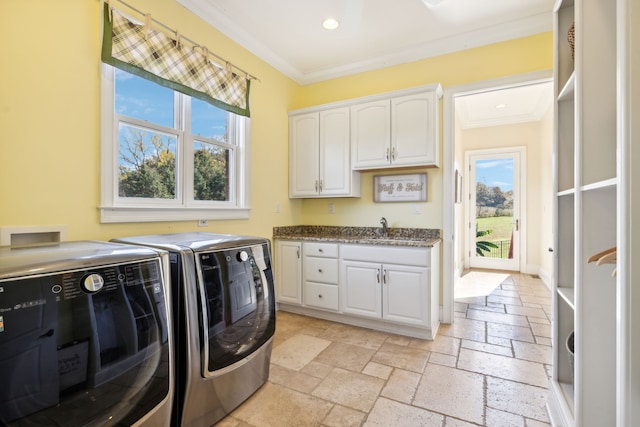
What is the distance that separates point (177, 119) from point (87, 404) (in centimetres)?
207

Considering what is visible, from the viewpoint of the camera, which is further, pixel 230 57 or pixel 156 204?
pixel 230 57

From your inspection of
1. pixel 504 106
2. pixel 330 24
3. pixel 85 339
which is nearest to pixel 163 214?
pixel 85 339

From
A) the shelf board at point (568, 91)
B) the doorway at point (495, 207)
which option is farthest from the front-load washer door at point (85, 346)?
the doorway at point (495, 207)

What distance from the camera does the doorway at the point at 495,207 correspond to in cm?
586

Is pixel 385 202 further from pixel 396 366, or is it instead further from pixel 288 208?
pixel 396 366

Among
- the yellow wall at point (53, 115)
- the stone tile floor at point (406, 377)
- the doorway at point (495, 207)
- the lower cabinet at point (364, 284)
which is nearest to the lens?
the yellow wall at point (53, 115)

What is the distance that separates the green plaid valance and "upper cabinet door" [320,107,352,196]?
97 centimetres

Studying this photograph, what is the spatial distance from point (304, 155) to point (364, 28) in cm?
146

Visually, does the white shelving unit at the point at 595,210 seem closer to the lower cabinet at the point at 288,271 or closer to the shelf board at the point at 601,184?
the shelf board at the point at 601,184

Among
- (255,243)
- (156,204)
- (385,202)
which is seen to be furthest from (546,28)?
(156,204)

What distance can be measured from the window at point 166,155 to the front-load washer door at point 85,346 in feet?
3.28

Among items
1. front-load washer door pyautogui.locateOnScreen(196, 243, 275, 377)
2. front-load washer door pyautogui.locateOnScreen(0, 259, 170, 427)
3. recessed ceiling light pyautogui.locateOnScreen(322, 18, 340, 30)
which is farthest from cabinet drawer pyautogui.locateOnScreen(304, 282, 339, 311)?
recessed ceiling light pyautogui.locateOnScreen(322, 18, 340, 30)

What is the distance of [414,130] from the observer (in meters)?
3.10

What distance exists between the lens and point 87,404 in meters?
1.10
